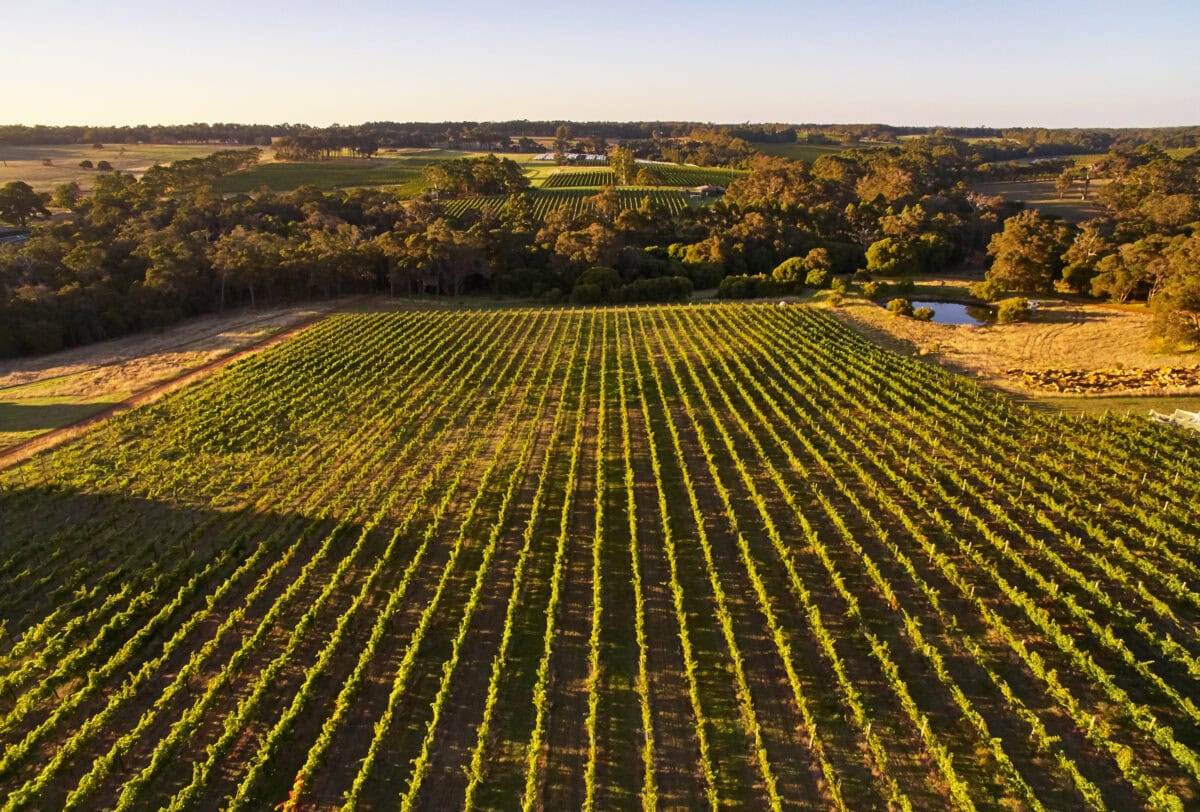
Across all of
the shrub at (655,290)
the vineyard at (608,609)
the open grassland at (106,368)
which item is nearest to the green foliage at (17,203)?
the open grassland at (106,368)

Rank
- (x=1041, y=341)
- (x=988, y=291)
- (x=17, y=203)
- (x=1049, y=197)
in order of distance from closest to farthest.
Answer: (x=1041, y=341) → (x=988, y=291) → (x=17, y=203) → (x=1049, y=197)

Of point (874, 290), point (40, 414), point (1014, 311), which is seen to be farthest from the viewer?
point (874, 290)

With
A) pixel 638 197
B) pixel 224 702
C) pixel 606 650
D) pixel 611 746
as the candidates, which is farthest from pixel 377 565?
pixel 638 197

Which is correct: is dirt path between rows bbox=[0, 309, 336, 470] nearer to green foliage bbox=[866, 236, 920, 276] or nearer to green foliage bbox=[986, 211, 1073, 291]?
green foliage bbox=[866, 236, 920, 276]

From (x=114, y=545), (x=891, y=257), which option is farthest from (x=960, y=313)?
(x=114, y=545)

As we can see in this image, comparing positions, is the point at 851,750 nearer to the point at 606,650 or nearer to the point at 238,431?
the point at 606,650

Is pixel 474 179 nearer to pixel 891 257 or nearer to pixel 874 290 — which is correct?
pixel 891 257
